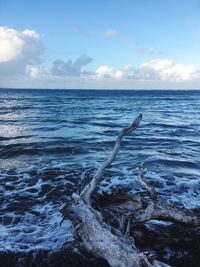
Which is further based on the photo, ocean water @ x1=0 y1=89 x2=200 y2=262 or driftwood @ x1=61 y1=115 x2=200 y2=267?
ocean water @ x1=0 y1=89 x2=200 y2=262

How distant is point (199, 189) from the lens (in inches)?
354

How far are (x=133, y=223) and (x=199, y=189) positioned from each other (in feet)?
13.4

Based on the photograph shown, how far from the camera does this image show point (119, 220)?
539 centimetres

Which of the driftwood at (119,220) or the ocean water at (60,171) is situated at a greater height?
the driftwood at (119,220)

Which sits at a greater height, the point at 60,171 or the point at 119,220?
the point at 119,220

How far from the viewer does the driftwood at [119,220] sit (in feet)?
14.2

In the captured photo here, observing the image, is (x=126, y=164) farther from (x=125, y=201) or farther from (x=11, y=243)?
(x=11, y=243)

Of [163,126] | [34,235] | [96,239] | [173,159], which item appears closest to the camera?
[96,239]

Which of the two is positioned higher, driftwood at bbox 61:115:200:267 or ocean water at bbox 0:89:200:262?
driftwood at bbox 61:115:200:267

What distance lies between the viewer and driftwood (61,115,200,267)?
4336mm

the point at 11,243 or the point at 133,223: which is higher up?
the point at 133,223

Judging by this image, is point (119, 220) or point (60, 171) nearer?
point (119, 220)

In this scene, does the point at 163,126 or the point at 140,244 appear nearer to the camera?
the point at 140,244

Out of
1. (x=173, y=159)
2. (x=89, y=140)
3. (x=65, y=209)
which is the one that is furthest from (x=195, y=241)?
(x=89, y=140)
